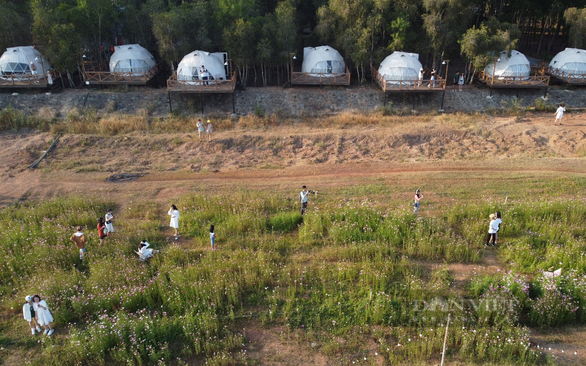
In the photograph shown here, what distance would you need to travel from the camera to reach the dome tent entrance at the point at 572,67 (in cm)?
3019

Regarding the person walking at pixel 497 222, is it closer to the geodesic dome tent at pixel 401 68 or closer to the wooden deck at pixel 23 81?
the geodesic dome tent at pixel 401 68

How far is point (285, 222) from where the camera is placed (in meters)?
15.4

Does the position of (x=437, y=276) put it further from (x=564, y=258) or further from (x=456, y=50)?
(x=456, y=50)

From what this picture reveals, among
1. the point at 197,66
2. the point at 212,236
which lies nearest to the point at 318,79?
the point at 197,66

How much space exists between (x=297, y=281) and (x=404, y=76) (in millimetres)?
19694

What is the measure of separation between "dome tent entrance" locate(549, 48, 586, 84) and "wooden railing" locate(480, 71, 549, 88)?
232 centimetres

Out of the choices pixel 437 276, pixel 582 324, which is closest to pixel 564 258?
pixel 582 324

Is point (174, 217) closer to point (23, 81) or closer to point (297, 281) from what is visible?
point (297, 281)

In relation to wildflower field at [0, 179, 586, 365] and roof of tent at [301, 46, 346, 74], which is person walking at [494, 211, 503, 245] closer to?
wildflower field at [0, 179, 586, 365]

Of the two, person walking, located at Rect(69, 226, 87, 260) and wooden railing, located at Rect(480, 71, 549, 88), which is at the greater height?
wooden railing, located at Rect(480, 71, 549, 88)

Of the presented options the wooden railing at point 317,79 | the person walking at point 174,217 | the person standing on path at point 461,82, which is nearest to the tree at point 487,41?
the person standing on path at point 461,82

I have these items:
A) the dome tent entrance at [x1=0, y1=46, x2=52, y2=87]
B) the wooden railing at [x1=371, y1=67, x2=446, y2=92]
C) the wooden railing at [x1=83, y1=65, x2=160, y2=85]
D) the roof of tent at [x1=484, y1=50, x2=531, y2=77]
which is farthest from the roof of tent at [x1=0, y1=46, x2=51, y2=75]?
the roof of tent at [x1=484, y1=50, x2=531, y2=77]

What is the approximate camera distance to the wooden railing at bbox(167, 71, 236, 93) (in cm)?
2681

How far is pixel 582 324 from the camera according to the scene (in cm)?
1131
